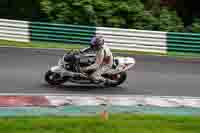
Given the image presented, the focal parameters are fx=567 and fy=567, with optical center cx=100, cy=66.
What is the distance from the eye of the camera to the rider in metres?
15.6

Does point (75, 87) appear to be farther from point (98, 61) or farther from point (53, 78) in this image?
point (98, 61)

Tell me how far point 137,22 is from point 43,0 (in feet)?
14.9

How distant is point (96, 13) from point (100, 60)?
1000 cm

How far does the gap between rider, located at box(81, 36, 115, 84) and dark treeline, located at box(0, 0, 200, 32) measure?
30.8 feet

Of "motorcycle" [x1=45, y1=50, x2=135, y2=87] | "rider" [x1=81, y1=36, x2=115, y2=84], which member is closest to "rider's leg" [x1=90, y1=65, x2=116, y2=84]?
"rider" [x1=81, y1=36, x2=115, y2=84]

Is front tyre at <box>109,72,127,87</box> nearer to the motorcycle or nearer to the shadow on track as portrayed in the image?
the shadow on track

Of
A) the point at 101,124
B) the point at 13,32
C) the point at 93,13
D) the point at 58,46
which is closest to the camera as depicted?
the point at 101,124

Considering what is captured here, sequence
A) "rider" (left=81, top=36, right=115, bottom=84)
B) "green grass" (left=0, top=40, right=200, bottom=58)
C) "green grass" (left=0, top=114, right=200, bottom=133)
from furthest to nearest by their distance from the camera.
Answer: "green grass" (left=0, top=40, right=200, bottom=58) < "rider" (left=81, top=36, right=115, bottom=84) < "green grass" (left=0, top=114, right=200, bottom=133)

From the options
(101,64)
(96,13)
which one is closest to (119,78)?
(101,64)

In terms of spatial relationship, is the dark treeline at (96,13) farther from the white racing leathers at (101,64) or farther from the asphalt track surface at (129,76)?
the white racing leathers at (101,64)

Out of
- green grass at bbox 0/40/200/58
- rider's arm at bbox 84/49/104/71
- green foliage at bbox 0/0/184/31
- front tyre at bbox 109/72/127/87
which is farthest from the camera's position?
green foliage at bbox 0/0/184/31

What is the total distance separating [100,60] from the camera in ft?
51.7

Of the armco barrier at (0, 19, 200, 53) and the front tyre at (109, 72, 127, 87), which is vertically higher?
the armco barrier at (0, 19, 200, 53)

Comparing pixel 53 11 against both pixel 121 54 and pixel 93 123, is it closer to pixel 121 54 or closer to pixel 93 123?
pixel 121 54
